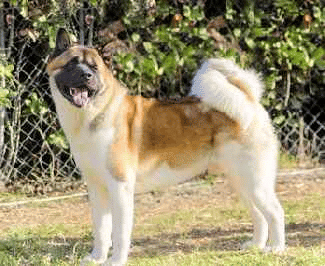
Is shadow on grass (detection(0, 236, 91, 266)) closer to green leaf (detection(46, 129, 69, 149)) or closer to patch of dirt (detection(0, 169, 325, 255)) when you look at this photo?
patch of dirt (detection(0, 169, 325, 255))

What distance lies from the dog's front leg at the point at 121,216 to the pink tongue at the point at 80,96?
1.57ft

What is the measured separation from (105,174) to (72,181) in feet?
8.02

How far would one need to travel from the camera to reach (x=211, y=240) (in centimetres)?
A: 518

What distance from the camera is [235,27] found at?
23.4ft

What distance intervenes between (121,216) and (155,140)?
52cm

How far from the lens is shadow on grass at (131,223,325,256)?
195 inches

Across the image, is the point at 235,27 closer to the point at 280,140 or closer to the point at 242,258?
the point at 280,140

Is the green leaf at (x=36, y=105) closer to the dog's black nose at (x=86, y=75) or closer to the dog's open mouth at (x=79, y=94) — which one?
the dog's open mouth at (x=79, y=94)

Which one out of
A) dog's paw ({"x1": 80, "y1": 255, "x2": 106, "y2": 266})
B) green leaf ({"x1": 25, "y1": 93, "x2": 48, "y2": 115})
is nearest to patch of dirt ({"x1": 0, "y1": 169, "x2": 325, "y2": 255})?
dog's paw ({"x1": 80, "y1": 255, "x2": 106, "y2": 266})

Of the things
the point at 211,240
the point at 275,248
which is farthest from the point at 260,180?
the point at 211,240

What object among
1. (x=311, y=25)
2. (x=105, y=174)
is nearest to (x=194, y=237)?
(x=105, y=174)

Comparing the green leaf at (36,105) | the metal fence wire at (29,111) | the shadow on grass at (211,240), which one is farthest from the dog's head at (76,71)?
the green leaf at (36,105)

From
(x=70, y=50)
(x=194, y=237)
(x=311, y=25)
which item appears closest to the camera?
(x=70, y=50)

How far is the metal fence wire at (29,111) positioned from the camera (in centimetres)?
653
